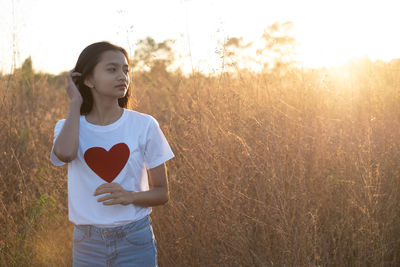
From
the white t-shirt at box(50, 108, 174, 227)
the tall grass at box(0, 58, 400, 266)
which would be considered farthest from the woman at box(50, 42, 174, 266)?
the tall grass at box(0, 58, 400, 266)

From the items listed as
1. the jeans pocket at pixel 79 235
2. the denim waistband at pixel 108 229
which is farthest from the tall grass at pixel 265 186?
the jeans pocket at pixel 79 235

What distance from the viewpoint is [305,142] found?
292 cm

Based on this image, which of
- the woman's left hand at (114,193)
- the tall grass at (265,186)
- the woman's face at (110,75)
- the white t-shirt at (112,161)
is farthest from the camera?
the tall grass at (265,186)

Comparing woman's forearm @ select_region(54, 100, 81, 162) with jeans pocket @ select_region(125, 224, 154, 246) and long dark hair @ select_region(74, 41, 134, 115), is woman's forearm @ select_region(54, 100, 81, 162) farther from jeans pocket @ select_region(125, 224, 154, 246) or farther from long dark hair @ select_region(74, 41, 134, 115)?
jeans pocket @ select_region(125, 224, 154, 246)

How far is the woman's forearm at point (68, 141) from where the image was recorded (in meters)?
1.52

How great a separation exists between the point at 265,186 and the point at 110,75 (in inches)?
46.0

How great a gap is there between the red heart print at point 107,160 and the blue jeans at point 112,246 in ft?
0.66

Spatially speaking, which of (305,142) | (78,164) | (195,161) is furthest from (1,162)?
(305,142)

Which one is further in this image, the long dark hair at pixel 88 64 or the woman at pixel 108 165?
the long dark hair at pixel 88 64

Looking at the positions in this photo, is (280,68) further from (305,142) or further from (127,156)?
(127,156)

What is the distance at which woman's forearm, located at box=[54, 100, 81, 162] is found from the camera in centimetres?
152

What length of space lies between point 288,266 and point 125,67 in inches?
52.1

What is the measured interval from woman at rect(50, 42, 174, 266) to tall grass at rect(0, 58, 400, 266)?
2.22 feet

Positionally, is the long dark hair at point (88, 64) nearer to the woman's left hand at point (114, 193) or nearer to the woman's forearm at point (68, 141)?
the woman's forearm at point (68, 141)
